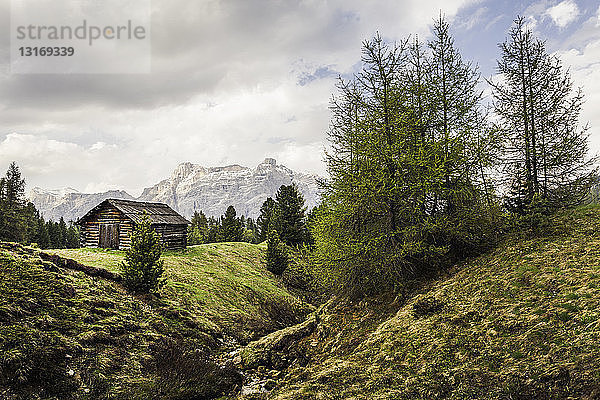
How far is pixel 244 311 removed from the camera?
A: 2494 cm

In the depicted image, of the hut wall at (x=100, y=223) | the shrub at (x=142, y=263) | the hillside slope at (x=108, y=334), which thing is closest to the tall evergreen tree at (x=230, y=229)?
Answer: the hut wall at (x=100, y=223)

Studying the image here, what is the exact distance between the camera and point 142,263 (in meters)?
20.2

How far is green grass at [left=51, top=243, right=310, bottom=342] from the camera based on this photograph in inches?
853

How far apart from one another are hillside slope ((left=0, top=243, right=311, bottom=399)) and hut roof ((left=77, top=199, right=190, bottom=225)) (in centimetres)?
879

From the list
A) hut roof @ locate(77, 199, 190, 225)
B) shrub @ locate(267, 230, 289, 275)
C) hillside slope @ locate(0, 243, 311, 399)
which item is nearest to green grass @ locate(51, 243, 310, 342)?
hillside slope @ locate(0, 243, 311, 399)

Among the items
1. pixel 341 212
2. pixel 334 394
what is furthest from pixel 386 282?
pixel 334 394

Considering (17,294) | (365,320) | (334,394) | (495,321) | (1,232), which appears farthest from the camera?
(1,232)

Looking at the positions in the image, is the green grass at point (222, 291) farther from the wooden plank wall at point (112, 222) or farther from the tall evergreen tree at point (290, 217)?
the tall evergreen tree at point (290, 217)

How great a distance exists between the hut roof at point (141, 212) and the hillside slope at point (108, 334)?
8.79 m

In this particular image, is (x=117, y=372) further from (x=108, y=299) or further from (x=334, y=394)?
(x=334, y=394)

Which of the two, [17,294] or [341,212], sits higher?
[341,212]

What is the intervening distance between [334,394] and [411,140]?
11.2 meters

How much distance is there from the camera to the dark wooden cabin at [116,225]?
32812mm

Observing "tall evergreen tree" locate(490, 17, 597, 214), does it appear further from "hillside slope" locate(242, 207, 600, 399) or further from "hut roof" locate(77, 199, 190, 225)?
"hut roof" locate(77, 199, 190, 225)
